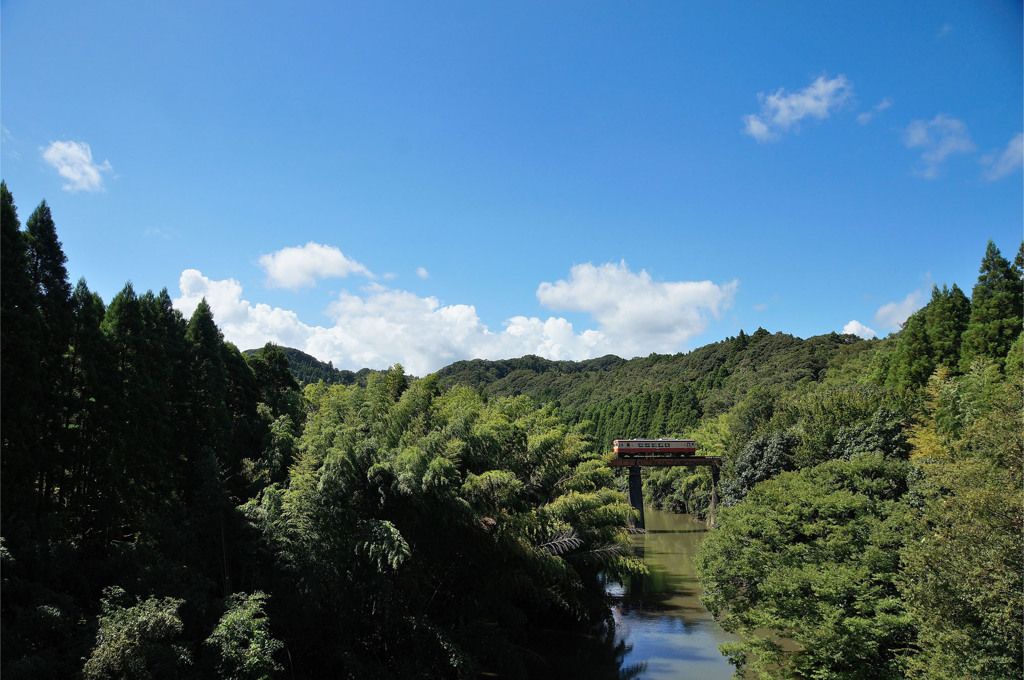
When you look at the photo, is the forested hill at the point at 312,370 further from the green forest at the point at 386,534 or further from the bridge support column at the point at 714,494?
the green forest at the point at 386,534

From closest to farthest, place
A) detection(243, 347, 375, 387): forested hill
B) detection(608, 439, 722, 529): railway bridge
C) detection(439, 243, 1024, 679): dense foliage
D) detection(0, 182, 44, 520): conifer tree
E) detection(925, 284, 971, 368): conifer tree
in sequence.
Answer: detection(439, 243, 1024, 679): dense foliage
detection(0, 182, 44, 520): conifer tree
detection(925, 284, 971, 368): conifer tree
detection(608, 439, 722, 529): railway bridge
detection(243, 347, 375, 387): forested hill

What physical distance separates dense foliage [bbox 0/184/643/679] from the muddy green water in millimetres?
1492

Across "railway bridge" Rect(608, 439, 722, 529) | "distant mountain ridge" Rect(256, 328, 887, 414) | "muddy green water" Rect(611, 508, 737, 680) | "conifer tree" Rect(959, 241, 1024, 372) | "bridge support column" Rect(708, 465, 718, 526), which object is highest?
"distant mountain ridge" Rect(256, 328, 887, 414)

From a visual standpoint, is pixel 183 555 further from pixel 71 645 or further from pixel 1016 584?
pixel 1016 584

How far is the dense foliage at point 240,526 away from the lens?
9562 millimetres

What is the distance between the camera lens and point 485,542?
1339 centimetres

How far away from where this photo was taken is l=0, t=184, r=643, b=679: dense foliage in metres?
9.56

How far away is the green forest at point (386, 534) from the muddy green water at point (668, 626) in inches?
32.2

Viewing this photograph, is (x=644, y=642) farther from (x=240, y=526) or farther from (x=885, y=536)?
(x=240, y=526)

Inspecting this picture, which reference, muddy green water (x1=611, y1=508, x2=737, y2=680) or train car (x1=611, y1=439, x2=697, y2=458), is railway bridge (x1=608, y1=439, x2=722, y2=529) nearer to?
train car (x1=611, y1=439, x2=697, y2=458)

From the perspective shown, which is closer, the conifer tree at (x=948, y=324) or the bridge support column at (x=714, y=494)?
the conifer tree at (x=948, y=324)

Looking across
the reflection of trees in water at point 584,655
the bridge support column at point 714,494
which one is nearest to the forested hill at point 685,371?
the reflection of trees in water at point 584,655

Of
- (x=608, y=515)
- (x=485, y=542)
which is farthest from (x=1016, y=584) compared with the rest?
(x=485, y=542)

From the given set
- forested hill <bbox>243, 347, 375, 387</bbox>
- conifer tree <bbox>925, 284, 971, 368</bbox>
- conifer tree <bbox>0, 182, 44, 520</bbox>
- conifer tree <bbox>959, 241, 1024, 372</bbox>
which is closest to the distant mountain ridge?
forested hill <bbox>243, 347, 375, 387</bbox>
